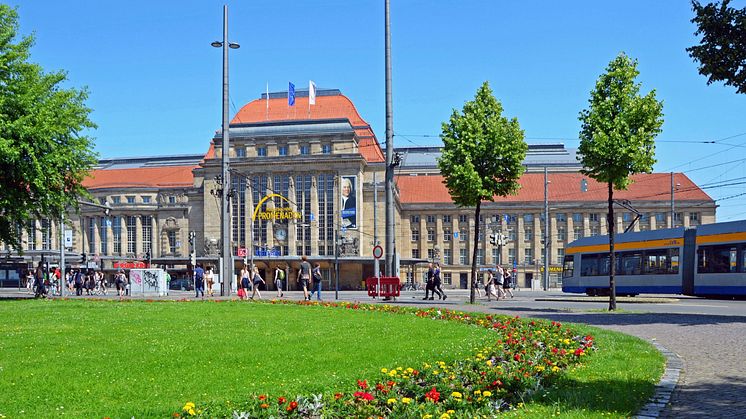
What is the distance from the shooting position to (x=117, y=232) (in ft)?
388

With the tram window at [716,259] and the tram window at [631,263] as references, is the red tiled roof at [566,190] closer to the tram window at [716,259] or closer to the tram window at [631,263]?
the tram window at [631,263]

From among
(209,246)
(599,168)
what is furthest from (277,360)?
(209,246)

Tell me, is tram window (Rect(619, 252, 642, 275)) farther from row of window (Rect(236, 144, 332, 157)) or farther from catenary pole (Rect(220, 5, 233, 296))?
row of window (Rect(236, 144, 332, 157))

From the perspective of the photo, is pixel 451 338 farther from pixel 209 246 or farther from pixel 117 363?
pixel 209 246

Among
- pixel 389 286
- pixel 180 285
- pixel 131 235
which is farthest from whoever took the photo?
pixel 131 235

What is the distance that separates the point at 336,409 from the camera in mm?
6980

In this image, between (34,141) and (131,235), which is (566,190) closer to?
(131,235)

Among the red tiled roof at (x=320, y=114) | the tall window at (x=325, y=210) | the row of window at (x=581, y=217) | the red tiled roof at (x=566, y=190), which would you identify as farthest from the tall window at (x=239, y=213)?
the row of window at (x=581, y=217)

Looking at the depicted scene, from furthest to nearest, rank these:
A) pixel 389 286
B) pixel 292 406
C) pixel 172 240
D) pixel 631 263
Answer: pixel 172 240 → pixel 631 263 → pixel 389 286 → pixel 292 406

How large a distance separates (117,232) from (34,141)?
93096mm

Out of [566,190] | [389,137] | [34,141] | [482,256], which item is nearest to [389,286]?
[389,137]

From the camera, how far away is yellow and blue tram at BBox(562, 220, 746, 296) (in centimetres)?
3550

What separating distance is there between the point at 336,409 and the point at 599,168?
64.8 ft

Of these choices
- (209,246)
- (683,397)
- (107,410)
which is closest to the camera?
(107,410)
